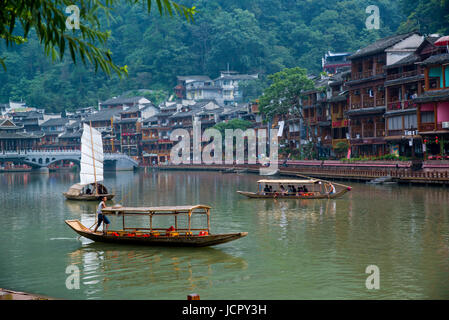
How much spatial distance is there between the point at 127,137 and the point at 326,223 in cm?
8935

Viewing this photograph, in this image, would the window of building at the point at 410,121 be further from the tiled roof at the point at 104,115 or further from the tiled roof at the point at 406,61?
the tiled roof at the point at 104,115

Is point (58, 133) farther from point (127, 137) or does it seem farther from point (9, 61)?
point (9, 61)

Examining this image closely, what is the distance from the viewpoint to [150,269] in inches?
739

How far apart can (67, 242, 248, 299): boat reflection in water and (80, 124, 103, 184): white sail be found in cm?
2071

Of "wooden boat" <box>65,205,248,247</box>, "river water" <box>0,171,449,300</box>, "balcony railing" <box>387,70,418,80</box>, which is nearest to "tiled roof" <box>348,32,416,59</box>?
"balcony railing" <box>387,70,418,80</box>

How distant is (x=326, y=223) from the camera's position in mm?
→ 28703

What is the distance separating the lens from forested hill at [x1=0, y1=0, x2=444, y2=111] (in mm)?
123625

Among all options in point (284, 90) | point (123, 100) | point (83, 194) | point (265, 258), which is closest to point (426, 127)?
point (284, 90)

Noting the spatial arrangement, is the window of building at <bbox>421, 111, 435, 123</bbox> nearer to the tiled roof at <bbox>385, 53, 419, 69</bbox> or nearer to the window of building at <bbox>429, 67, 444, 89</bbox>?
the window of building at <bbox>429, 67, 444, 89</bbox>

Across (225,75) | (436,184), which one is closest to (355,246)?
(436,184)

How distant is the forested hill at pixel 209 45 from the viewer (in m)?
124

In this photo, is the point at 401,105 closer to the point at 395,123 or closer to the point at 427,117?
the point at 395,123

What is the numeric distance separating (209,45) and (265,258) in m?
123
